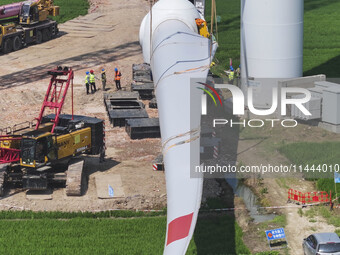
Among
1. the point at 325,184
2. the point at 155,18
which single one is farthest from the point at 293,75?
the point at 325,184

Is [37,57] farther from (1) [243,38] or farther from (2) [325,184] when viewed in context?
(2) [325,184]

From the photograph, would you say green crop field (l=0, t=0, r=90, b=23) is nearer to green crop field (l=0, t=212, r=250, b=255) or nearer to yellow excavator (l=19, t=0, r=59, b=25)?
yellow excavator (l=19, t=0, r=59, b=25)

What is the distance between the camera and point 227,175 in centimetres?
4000

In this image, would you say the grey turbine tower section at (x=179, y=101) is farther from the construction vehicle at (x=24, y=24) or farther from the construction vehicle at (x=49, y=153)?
the construction vehicle at (x=24, y=24)

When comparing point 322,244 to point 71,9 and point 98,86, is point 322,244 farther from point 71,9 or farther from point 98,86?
point 71,9

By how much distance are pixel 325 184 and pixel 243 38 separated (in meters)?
Answer: 14.8

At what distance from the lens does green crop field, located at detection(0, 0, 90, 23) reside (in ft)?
273

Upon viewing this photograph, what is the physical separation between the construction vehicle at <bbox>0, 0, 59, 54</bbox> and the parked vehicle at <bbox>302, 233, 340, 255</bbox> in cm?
4148

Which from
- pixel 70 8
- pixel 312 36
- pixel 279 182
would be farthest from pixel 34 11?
pixel 279 182

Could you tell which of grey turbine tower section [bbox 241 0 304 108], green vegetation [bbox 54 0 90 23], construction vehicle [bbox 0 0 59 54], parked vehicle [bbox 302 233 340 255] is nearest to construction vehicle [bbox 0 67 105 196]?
parked vehicle [bbox 302 233 340 255]

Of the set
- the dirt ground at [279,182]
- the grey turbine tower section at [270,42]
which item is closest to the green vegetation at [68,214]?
the dirt ground at [279,182]

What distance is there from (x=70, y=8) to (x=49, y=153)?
5438 centimetres

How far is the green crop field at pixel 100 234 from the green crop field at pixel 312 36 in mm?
28483

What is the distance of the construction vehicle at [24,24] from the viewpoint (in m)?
65.9
